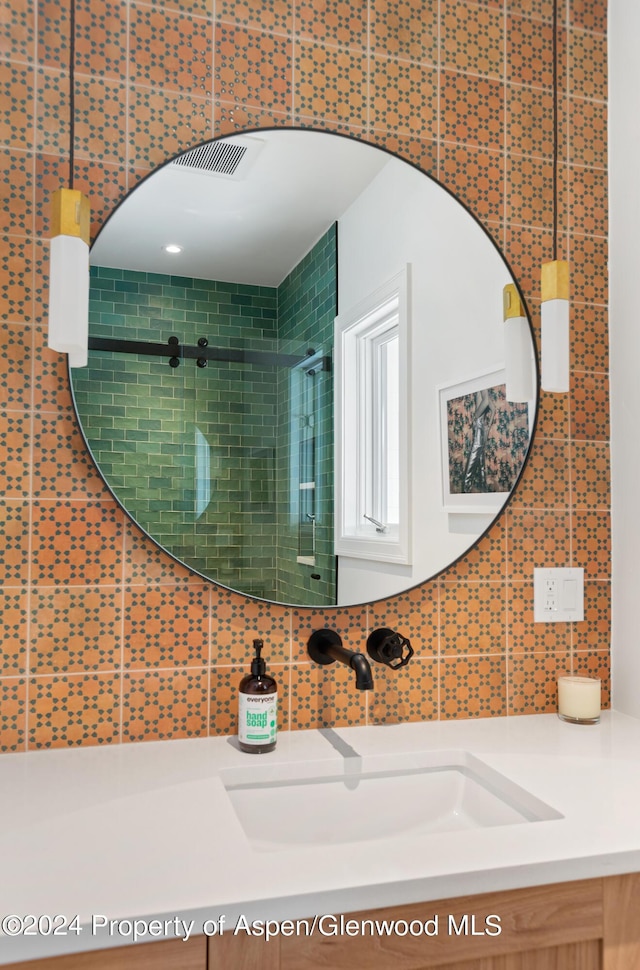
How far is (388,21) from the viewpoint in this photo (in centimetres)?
151

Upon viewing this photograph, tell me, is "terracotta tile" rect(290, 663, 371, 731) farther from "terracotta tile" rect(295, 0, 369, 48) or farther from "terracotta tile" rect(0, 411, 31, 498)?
"terracotta tile" rect(295, 0, 369, 48)

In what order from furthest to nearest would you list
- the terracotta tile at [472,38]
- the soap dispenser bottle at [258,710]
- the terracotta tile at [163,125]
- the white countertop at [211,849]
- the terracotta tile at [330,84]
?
the terracotta tile at [472,38], the terracotta tile at [330,84], the terracotta tile at [163,125], the soap dispenser bottle at [258,710], the white countertop at [211,849]

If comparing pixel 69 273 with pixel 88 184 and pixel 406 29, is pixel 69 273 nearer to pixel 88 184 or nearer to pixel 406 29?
pixel 88 184

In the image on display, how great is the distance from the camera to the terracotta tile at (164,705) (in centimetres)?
131

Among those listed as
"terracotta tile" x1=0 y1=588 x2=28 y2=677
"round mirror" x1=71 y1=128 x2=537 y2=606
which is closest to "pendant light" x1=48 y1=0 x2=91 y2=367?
"round mirror" x1=71 y1=128 x2=537 y2=606

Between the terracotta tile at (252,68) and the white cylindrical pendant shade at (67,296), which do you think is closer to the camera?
the white cylindrical pendant shade at (67,296)

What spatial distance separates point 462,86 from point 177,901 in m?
1.58

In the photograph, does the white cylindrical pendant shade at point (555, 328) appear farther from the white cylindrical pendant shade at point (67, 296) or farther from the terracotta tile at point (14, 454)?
the terracotta tile at point (14, 454)

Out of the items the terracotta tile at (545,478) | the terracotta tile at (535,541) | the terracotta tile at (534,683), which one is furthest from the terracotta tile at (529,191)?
the terracotta tile at (534,683)

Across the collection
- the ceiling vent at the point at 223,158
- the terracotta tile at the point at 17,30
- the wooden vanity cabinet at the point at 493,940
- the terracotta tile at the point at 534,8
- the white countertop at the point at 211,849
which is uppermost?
the terracotta tile at the point at 534,8

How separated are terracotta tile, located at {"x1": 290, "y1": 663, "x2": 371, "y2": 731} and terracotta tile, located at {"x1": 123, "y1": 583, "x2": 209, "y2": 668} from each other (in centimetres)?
19

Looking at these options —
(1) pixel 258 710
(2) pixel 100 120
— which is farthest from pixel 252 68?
(1) pixel 258 710

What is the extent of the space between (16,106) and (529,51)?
108 centimetres

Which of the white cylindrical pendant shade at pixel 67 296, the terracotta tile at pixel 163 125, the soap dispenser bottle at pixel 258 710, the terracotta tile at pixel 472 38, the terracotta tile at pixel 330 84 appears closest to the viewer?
the white cylindrical pendant shade at pixel 67 296
